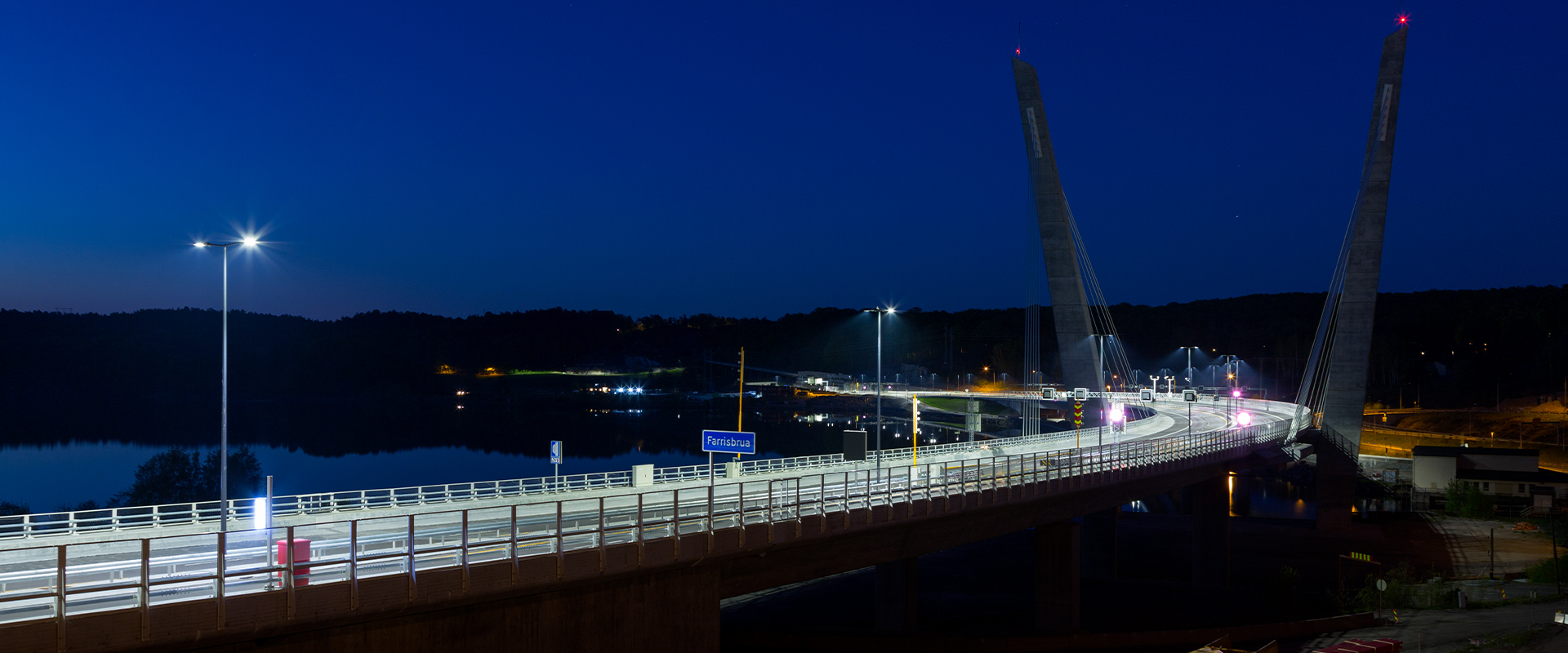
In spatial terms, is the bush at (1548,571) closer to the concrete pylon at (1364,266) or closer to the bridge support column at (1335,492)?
the bridge support column at (1335,492)

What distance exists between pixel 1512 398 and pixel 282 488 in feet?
542

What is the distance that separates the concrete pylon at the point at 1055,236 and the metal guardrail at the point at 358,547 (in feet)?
89.2

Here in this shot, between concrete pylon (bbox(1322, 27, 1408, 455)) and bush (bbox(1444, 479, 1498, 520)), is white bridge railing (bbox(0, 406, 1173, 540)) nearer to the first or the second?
concrete pylon (bbox(1322, 27, 1408, 455))

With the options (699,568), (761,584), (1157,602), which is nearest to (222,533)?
(699,568)

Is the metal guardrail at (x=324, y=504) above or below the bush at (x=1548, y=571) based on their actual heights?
above

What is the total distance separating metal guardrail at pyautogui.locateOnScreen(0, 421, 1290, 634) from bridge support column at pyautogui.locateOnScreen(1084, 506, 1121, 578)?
2644 centimetres

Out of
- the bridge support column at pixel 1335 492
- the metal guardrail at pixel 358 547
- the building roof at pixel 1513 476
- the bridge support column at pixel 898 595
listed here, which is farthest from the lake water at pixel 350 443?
the metal guardrail at pixel 358 547

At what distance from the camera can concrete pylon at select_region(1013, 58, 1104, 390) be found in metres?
61.4

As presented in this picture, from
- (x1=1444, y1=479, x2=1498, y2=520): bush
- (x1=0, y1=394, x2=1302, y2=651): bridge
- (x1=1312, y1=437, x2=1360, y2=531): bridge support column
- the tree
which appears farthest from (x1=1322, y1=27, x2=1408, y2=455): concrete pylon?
the tree

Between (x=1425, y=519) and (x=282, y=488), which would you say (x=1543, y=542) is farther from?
(x=282, y=488)

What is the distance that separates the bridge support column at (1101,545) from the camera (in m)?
59.4

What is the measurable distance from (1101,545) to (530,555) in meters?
47.8

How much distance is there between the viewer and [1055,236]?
61.9 m

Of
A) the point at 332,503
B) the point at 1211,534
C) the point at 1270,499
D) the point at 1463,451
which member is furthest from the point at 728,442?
the point at 1270,499
